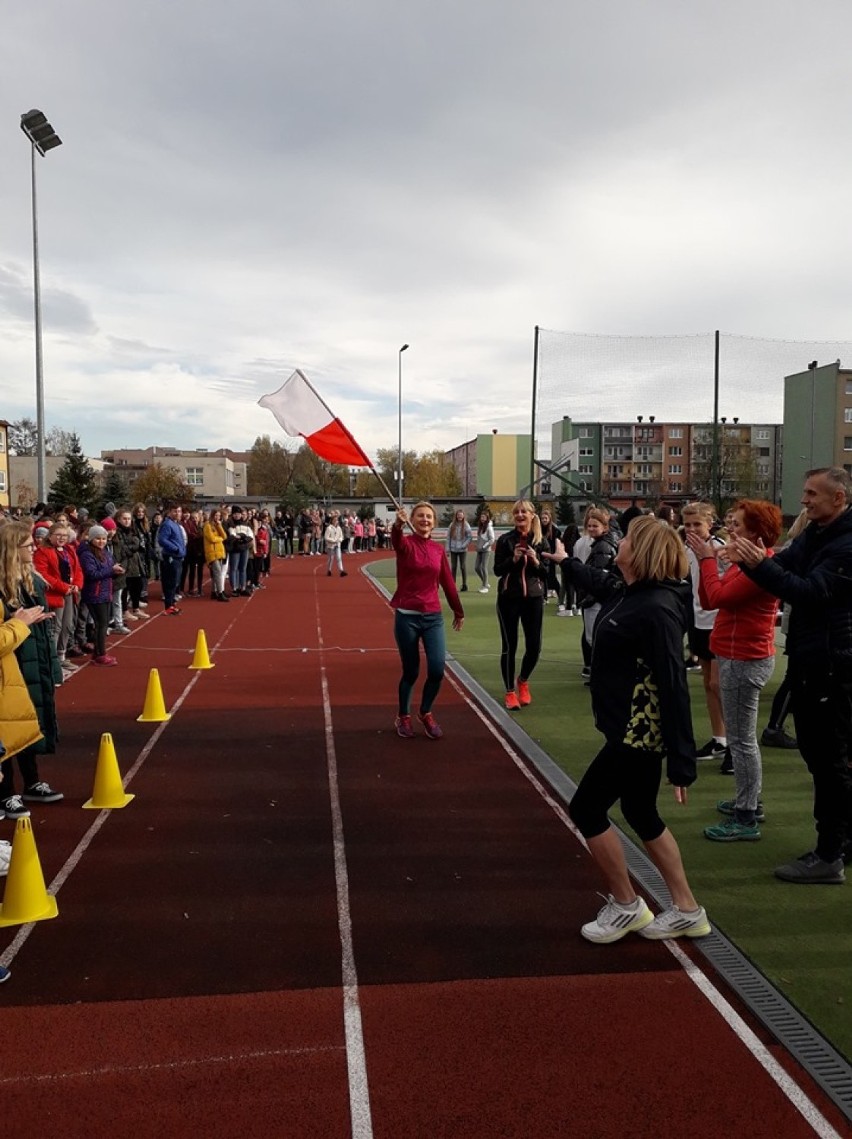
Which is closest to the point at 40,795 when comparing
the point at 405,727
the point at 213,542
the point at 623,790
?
the point at 405,727

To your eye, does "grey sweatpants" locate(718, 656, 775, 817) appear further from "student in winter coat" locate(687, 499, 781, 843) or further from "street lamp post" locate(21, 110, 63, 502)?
→ "street lamp post" locate(21, 110, 63, 502)

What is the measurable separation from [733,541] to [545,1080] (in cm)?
253

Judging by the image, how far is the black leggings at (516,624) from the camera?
871cm

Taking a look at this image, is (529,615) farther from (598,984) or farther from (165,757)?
(598,984)

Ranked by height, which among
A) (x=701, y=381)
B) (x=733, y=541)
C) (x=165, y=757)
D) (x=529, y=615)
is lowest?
(x=165, y=757)

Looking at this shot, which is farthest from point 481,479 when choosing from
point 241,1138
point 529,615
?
point 241,1138

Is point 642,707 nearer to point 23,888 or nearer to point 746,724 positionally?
point 746,724

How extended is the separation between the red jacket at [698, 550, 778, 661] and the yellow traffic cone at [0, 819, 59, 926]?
407 centimetres

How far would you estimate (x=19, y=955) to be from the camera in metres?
4.12

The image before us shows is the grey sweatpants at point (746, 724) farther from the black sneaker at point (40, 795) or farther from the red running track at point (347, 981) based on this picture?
A: the black sneaker at point (40, 795)

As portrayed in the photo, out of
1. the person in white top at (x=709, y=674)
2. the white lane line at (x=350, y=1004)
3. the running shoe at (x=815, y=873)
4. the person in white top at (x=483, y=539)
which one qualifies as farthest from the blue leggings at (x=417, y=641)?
the person in white top at (x=483, y=539)

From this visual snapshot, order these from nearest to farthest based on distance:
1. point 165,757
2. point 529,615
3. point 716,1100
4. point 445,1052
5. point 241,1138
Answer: point 241,1138, point 716,1100, point 445,1052, point 165,757, point 529,615

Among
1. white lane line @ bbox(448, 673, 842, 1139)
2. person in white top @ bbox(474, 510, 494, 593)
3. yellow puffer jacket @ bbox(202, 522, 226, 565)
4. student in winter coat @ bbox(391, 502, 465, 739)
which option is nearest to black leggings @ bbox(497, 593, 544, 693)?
student in winter coat @ bbox(391, 502, 465, 739)

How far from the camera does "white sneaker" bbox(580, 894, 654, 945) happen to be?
417 centimetres
